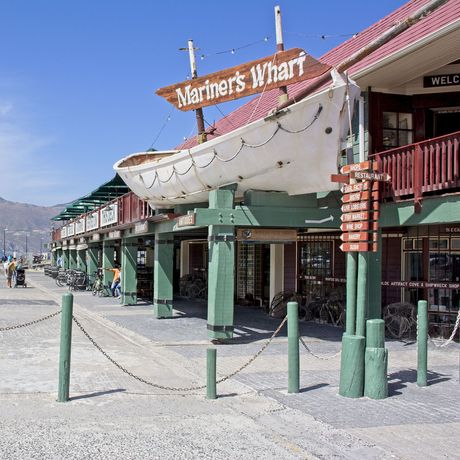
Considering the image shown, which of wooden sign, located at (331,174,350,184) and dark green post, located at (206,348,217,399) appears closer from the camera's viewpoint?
dark green post, located at (206,348,217,399)

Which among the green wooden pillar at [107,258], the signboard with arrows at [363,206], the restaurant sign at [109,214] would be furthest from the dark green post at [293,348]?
the green wooden pillar at [107,258]

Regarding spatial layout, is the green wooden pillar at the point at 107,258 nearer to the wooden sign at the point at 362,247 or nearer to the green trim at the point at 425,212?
the green trim at the point at 425,212

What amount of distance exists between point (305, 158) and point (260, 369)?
411 cm

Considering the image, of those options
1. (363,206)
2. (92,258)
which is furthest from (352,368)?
(92,258)

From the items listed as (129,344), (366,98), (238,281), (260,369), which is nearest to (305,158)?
(366,98)

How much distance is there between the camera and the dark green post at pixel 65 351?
7649 mm

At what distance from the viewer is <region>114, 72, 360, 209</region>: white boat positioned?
35.7ft

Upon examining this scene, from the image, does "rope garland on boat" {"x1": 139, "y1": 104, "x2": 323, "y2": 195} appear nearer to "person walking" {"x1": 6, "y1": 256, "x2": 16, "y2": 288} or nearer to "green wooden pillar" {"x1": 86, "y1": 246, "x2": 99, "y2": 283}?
"green wooden pillar" {"x1": 86, "y1": 246, "x2": 99, "y2": 283}

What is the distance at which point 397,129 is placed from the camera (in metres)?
13.9

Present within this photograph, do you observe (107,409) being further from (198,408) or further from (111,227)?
(111,227)

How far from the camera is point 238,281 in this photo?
23203mm

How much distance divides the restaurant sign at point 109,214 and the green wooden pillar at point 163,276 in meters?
5.23

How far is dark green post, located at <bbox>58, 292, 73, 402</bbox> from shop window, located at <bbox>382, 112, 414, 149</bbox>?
866 cm


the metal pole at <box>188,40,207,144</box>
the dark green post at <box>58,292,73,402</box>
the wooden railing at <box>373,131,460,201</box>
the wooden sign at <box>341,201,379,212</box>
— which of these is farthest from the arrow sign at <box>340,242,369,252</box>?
the metal pole at <box>188,40,207,144</box>
